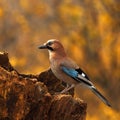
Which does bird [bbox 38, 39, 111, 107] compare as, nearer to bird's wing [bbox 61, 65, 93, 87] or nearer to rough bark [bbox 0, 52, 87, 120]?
bird's wing [bbox 61, 65, 93, 87]

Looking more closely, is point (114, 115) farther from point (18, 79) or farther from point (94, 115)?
point (18, 79)

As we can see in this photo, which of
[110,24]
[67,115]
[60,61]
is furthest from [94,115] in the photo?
[67,115]

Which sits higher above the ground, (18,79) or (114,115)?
(114,115)

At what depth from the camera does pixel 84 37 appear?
22984 mm

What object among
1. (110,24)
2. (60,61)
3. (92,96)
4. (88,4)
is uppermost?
(88,4)

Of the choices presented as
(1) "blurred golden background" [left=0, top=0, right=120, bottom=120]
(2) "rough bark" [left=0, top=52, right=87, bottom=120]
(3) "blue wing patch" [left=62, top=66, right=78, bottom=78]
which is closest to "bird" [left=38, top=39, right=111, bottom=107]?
(3) "blue wing patch" [left=62, top=66, right=78, bottom=78]

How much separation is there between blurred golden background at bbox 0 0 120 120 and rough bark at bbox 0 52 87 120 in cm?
1263

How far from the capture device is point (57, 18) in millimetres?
25266

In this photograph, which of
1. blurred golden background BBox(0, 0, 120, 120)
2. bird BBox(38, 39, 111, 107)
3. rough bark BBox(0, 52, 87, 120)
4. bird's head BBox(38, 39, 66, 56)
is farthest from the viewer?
blurred golden background BBox(0, 0, 120, 120)

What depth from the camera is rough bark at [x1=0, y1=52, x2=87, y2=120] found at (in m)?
7.70

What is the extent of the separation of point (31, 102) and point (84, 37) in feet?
49.8

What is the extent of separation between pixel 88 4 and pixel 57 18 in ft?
5.91

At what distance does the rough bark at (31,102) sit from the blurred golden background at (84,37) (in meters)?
12.6

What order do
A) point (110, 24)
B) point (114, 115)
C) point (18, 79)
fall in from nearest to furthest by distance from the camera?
1. point (18, 79)
2. point (114, 115)
3. point (110, 24)
